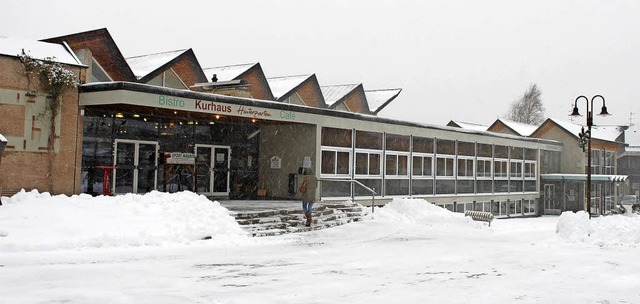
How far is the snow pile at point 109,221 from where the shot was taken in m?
13.0

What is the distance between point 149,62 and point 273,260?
73.1 ft

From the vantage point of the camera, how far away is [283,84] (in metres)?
40.7

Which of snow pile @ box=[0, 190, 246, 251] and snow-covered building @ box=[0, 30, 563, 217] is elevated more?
snow-covered building @ box=[0, 30, 563, 217]

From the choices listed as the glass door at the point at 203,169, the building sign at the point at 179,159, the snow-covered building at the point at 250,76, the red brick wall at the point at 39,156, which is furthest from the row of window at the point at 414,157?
the snow-covered building at the point at 250,76

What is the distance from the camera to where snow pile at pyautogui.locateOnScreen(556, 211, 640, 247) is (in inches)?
683

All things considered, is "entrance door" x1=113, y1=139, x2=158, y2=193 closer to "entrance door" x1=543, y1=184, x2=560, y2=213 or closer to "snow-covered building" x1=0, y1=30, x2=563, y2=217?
"snow-covered building" x1=0, y1=30, x2=563, y2=217

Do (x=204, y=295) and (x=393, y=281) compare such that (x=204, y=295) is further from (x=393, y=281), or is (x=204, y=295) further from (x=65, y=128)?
(x=65, y=128)

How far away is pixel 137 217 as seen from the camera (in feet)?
49.1

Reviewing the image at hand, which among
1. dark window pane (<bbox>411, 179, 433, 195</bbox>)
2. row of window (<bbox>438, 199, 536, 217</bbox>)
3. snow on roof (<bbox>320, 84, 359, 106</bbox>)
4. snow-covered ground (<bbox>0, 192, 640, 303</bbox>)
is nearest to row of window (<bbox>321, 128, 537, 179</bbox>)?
dark window pane (<bbox>411, 179, 433, 195</bbox>)

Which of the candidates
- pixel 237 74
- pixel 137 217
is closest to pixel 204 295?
pixel 137 217

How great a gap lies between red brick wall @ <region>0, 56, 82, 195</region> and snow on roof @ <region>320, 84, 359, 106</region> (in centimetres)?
2507

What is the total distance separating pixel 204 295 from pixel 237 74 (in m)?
28.6

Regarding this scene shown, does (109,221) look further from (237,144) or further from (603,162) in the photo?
(603,162)

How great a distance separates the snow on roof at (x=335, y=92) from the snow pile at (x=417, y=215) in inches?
756
